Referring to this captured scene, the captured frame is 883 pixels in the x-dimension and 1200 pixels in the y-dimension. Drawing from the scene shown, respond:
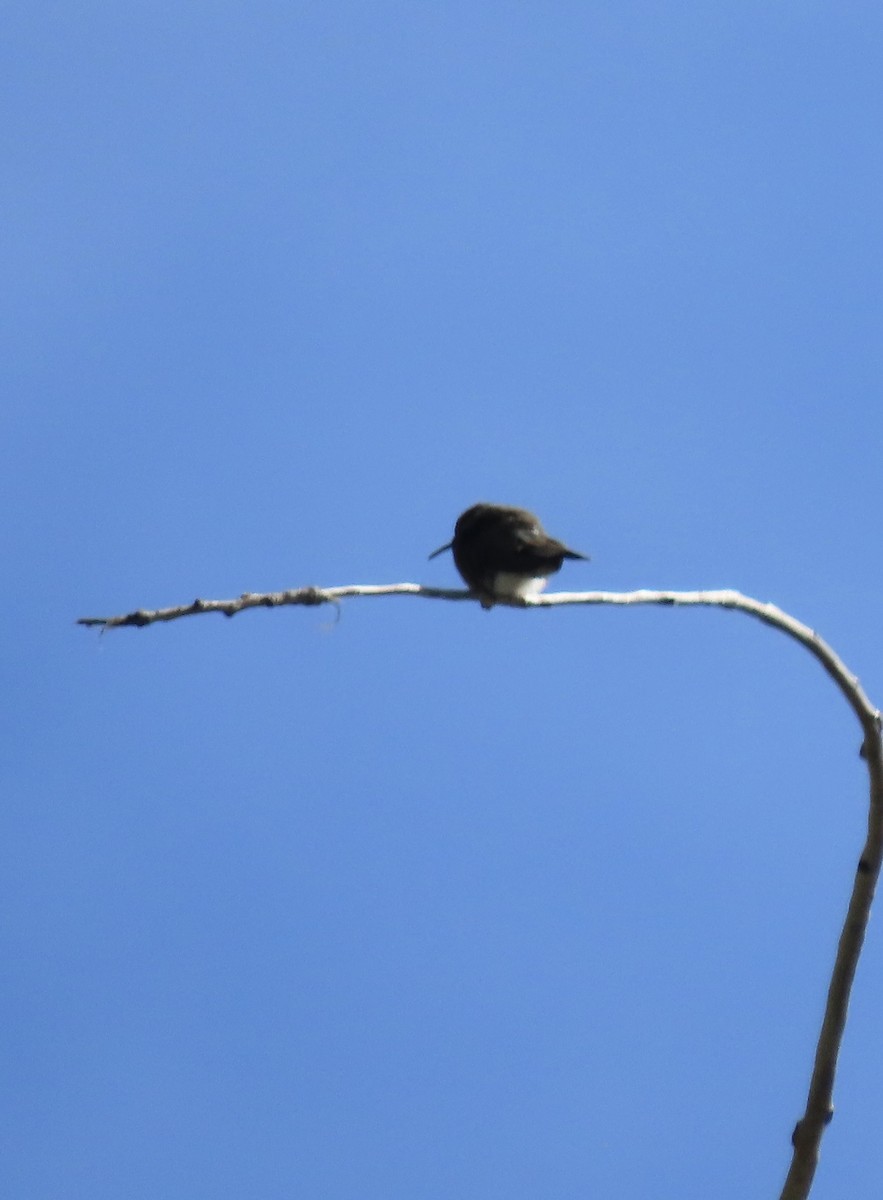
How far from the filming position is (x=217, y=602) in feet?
11.7

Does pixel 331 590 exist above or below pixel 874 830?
above

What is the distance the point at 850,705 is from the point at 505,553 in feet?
9.76

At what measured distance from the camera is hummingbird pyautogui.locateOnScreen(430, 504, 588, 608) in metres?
6.91

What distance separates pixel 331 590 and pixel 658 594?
3.14ft

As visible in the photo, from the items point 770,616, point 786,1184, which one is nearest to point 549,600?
point 770,616

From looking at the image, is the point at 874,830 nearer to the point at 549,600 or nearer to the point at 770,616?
the point at 770,616

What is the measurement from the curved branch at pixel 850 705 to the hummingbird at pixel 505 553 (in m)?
2.23

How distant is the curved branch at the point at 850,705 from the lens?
3711 mm

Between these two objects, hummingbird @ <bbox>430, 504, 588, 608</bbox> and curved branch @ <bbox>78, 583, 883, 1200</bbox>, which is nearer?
curved branch @ <bbox>78, 583, 883, 1200</bbox>

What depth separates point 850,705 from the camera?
427 cm

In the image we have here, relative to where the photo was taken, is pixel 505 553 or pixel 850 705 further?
pixel 505 553

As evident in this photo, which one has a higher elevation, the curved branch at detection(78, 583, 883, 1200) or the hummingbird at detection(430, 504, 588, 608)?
the hummingbird at detection(430, 504, 588, 608)

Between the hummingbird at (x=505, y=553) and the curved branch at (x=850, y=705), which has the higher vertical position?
the hummingbird at (x=505, y=553)

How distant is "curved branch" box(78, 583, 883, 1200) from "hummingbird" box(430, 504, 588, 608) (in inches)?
87.9
